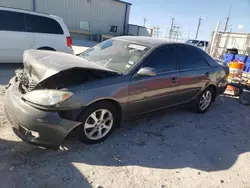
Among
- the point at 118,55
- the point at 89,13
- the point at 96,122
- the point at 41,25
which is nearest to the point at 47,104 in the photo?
the point at 96,122

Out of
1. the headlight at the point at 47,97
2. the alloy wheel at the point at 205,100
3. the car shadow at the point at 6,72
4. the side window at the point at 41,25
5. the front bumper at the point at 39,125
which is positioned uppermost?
the side window at the point at 41,25

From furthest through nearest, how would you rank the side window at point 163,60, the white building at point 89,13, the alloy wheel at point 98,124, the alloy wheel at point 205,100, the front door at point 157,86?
the white building at point 89,13, the alloy wheel at point 205,100, the side window at point 163,60, the front door at point 157,86, the alloy wheel at point 98,124

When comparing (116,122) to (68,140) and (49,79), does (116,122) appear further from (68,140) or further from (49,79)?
(49,79)

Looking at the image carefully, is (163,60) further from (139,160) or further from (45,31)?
(45,31)

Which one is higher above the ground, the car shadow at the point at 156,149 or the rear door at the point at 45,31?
the rear door at the point at 45,31

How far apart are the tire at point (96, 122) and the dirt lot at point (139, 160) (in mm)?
138

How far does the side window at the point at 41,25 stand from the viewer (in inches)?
275

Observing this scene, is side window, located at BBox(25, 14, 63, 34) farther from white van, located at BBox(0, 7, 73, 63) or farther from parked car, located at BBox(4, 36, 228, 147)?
parked car, located at BBox(4, 36, 228, 147)

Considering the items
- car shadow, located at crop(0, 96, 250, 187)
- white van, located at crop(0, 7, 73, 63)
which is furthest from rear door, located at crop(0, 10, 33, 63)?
car shadow, located at crop(0, 96, 250, 187)

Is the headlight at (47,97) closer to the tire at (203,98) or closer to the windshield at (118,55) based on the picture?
the windshield at (118,55)

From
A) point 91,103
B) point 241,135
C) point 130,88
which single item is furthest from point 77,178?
point 241,135

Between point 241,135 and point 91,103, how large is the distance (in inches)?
122

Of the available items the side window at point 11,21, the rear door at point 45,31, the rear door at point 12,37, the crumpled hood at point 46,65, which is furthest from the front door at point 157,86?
the side window at point 11,21

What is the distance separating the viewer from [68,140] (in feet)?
10.7
